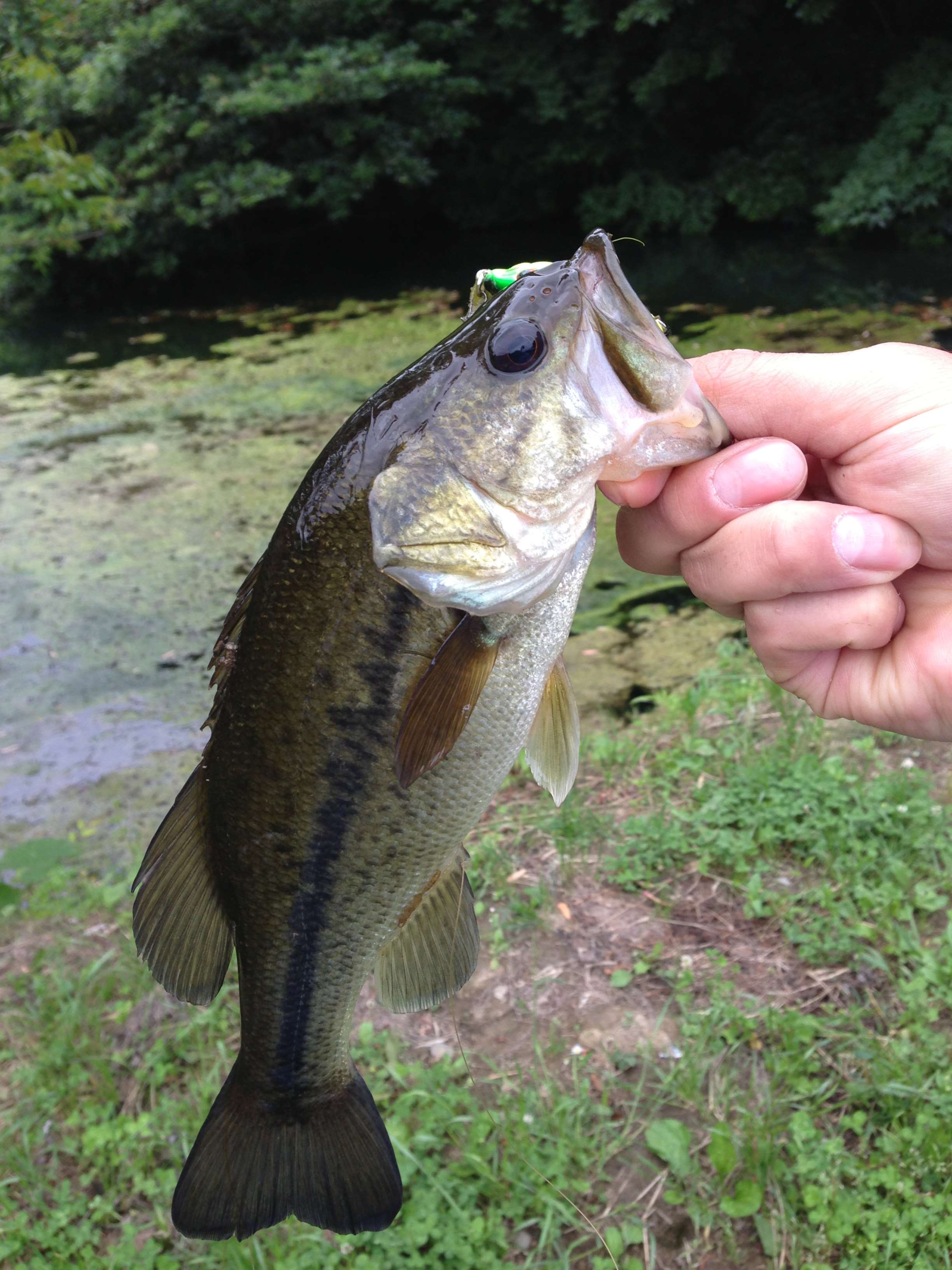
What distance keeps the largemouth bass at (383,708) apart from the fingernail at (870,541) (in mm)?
243

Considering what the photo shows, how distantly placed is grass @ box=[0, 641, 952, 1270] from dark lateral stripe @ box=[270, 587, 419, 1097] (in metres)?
0.99

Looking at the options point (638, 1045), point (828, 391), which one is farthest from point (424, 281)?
point (828, 391)

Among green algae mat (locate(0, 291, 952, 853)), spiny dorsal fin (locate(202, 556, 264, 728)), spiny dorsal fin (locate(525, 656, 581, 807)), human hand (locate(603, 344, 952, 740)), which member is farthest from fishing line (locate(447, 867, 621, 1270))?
green algae mat (locate(0, 291, 952, 853))

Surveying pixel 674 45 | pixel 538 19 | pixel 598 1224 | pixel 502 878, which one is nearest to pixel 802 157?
pixel 674 45

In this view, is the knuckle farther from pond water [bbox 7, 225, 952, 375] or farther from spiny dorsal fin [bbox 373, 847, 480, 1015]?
pond water [bbox 7, 225, 952, 375]

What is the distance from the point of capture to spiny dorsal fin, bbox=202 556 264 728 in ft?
4.91

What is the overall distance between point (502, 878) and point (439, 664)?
2.04 meters

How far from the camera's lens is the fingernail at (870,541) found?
150cm

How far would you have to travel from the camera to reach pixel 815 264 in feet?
38.5

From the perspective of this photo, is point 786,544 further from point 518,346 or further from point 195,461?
point 195,461

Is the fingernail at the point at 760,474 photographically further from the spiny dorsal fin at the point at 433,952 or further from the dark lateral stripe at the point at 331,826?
the spiny dorsal fin at the point at 433,952

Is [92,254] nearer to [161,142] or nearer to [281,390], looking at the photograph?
[161,142]

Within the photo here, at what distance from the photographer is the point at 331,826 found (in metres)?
1.49

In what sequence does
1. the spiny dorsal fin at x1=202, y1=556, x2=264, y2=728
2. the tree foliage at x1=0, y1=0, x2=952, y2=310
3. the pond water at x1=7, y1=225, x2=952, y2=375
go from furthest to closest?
the tree foliage at x1=0, y1=0, x2=952, y2=310
the pond water at x1=7, y1=225, x2=952, y2=375
the spiny dorsal fin at x1=202, y1=556, x2=264, y2=728
